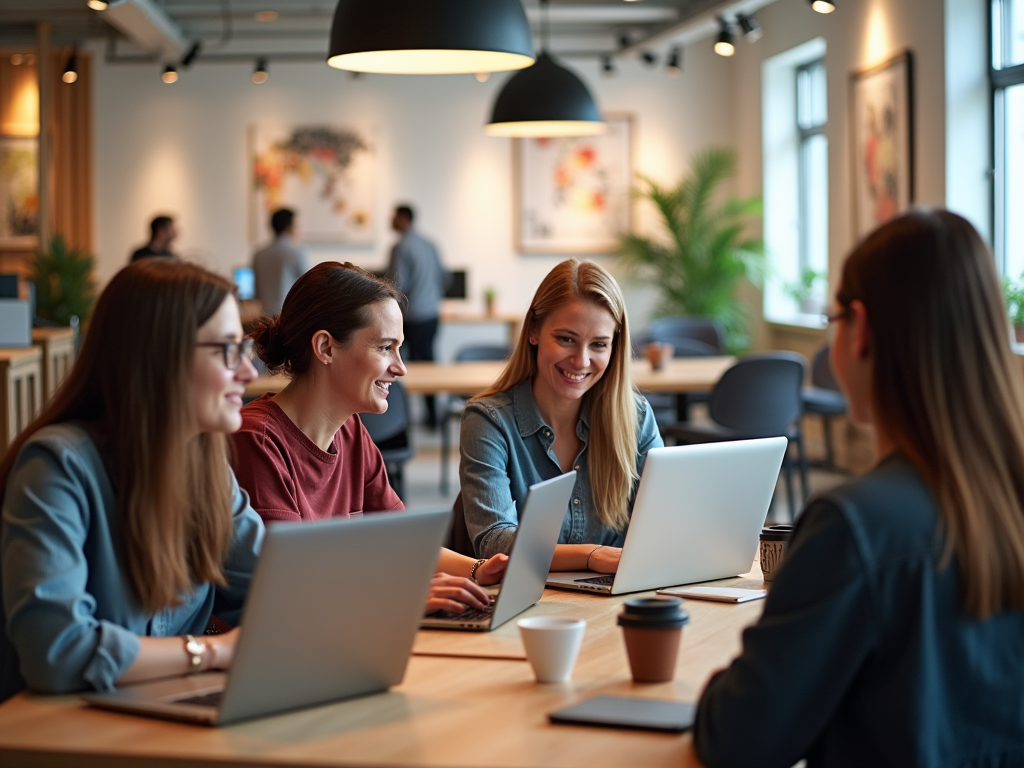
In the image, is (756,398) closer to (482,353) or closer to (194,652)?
(482,353)

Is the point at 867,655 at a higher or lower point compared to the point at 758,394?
lower

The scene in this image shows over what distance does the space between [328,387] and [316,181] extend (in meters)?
8.63

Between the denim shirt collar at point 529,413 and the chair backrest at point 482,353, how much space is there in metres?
4.62

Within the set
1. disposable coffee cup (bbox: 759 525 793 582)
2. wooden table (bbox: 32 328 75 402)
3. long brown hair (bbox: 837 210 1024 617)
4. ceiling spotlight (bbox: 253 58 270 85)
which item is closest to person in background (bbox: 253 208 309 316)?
ceiling spotlight (bbox: 253 58 270 85)

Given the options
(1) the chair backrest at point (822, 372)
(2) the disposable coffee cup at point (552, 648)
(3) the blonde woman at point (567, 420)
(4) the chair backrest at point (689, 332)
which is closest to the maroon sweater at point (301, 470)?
(3) the blonde woman at point (567, 420)

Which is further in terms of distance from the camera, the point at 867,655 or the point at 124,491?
the point at 124,491

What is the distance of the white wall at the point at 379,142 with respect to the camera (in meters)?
10.7

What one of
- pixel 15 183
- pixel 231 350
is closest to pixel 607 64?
pixel 15 183

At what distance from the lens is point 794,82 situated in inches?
376

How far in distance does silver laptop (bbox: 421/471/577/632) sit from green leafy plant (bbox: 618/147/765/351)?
7.39 m

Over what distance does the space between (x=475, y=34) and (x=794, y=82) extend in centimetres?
750

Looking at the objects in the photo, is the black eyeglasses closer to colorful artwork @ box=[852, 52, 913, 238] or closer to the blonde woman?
the blonde woman

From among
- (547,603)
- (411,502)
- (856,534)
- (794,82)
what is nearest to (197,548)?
(547,603)

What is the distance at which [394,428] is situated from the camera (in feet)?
17.2
